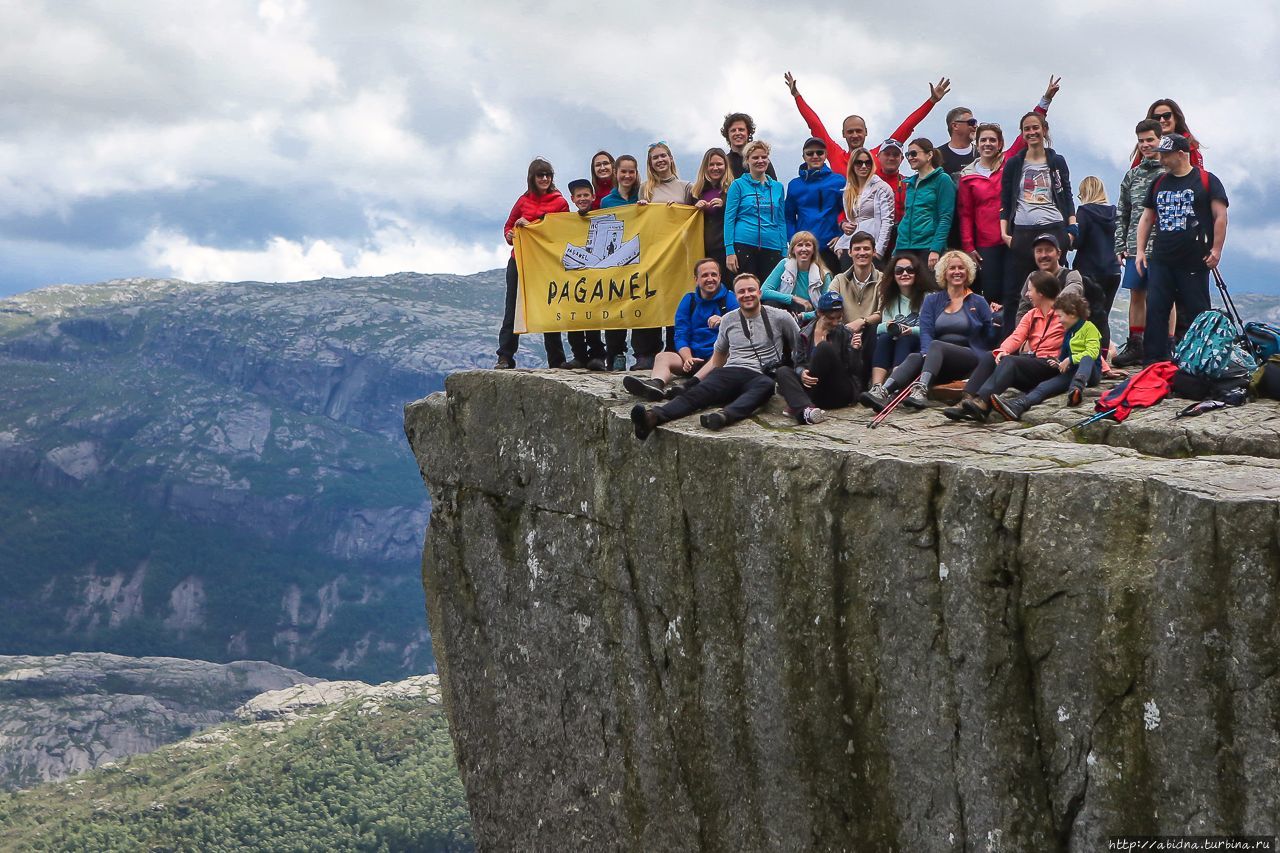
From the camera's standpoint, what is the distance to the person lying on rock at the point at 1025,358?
1472cm

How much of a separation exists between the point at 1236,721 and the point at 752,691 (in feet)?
17.0

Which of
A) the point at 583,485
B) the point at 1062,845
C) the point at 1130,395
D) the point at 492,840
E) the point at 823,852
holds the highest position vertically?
the point at 1130,395

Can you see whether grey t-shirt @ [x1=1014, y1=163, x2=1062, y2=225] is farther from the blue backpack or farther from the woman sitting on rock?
the blue backpack

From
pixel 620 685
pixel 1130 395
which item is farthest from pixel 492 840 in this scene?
pixel 1130 395

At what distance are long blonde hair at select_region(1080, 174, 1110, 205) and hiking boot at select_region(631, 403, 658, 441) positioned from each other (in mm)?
8251

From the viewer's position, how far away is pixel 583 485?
1636cm

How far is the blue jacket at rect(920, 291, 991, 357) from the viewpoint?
15891mm

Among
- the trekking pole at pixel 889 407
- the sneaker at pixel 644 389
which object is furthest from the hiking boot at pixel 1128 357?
the sneaker at pixel 644 389

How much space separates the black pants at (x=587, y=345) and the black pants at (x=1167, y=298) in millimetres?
8391

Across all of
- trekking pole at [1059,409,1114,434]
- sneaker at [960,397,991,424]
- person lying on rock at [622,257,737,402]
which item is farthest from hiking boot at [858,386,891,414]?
person lying on rock at [622,257,737,402]

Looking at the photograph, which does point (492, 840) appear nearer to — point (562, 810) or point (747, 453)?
point (562, 810)

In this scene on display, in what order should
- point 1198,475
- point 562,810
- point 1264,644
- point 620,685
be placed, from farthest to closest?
1. point 562,810
2. point 620,685
3. point 1198,475
4. point 1264,644

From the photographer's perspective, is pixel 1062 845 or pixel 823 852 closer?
pixel 1062 845

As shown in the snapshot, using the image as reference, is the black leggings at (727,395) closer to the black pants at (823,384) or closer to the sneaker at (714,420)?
the sneaker at (714,420)
